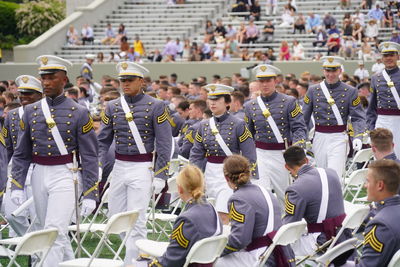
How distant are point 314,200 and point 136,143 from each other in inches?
101

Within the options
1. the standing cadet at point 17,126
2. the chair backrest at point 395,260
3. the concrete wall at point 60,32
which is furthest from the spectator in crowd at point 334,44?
the chair backrest at point 395,260

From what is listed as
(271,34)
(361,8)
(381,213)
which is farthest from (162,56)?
(381,213)

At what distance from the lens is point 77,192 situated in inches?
341

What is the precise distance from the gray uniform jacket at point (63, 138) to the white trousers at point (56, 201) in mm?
144

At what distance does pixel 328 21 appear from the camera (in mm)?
32344

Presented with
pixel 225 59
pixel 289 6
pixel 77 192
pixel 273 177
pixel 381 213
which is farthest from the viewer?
pixel 289 6

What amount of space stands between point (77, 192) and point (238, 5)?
92.4 ft

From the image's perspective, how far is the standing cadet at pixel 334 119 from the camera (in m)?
12.3

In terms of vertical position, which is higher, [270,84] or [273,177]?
[270,84]

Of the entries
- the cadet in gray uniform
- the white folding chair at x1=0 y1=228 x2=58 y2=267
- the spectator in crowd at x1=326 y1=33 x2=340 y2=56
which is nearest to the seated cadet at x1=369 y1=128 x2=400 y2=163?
the cadet in gray uniform

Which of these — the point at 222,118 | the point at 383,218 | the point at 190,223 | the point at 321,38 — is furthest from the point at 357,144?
the point at 321,38

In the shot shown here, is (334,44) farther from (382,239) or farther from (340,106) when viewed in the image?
(382,239)

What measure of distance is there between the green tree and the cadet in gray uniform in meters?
33.7

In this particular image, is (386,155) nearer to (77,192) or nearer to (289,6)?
(77,192)
